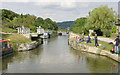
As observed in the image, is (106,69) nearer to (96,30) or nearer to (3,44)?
(3,44)

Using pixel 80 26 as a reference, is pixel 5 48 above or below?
below

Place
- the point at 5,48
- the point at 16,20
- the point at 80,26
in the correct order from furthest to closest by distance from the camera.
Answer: the point at 80,26
the point at 16,20
the point at 5,48

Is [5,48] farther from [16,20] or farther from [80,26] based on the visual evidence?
[80,26]

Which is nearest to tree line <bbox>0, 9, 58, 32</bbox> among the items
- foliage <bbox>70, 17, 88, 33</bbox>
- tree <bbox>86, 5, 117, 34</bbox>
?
foliage <bbox>70, 17, 88, 33</bbox>

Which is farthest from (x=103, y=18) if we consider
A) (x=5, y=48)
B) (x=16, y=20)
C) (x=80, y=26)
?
(x=16, y=20)

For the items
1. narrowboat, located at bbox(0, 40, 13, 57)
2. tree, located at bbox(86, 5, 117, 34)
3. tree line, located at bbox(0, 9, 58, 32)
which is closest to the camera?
narrowboat, located at bbox(0, 40, 13, 57)

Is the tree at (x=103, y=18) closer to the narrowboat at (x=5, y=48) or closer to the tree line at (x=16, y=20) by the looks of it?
the narrowboat at (x=5, y=48)

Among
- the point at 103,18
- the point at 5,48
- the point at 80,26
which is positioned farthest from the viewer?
the point at 80,26

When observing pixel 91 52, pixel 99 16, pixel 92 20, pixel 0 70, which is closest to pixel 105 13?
pixel 99 16

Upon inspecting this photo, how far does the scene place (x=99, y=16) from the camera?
42.2 m

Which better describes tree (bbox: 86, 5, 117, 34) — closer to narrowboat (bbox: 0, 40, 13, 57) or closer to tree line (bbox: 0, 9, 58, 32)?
narrowboat (bbox: 0, 40, 13, 57)

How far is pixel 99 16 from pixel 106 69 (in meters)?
31.9

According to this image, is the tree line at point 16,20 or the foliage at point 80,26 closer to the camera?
the tree line at point 16,20

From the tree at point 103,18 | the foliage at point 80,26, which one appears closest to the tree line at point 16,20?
the foliage at point 80,26
